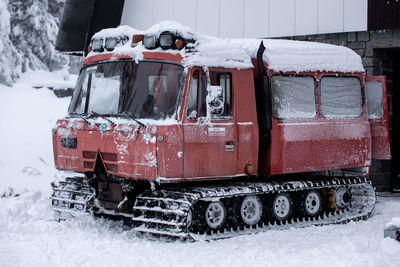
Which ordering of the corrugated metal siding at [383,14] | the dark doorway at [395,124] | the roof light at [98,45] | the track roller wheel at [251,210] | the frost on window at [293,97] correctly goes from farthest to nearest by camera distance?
1. the dark doorway at [395,124]
2. the corrugated metal siding at [383,14]
3. the frost on window at [293,97]
4. the roof light at [98,45]
5. the track roller wheel at [251,210]

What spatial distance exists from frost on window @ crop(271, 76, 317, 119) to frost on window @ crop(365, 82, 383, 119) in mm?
1711

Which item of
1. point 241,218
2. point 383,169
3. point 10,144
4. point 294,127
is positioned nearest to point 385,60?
point 383,169

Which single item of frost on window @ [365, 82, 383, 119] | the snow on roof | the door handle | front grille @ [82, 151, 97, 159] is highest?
the snow on roof

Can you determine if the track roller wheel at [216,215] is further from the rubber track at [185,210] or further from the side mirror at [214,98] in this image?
the side mirror at [214,98]

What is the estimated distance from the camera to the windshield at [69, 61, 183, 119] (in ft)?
29.5

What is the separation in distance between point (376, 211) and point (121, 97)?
5.63 metres

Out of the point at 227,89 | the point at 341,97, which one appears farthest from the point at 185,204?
→ the point at 341,97

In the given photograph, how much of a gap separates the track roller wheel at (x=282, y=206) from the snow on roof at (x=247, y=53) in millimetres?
2104

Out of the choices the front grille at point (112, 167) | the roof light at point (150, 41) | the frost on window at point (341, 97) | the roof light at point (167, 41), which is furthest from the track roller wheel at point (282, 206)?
the roof light at point (150, 41)

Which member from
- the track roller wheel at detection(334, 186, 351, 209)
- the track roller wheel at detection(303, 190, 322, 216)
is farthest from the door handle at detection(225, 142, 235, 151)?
the track roller wheel at detection(334, 186, 351, 209)

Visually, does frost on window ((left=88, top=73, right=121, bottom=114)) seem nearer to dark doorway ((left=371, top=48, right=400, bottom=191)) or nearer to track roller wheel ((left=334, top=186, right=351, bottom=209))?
track roller wheel ((left=334, top=186, right=351, bottom=209))

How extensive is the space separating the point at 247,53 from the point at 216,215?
279 cm

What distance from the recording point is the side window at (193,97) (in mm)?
8976

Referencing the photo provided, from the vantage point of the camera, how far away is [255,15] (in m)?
15.5
